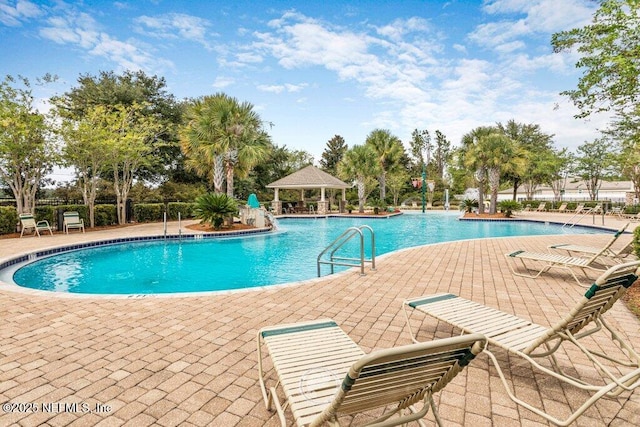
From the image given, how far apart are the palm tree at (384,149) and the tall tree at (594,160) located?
58.0ft

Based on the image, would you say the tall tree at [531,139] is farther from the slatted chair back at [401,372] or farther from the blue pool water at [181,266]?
the slatted chair back at [401,372]

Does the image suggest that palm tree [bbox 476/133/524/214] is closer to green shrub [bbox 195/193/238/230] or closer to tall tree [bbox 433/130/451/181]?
green shrub [bbox 195/193/238/230]

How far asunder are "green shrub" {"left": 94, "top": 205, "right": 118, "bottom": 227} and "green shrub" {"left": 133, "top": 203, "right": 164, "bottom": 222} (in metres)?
1.40

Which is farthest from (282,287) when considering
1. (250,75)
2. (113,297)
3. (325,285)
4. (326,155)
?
(326,155)

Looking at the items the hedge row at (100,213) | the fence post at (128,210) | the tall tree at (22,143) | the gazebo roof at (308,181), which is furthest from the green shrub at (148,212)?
the gazebo roof at (308,181)

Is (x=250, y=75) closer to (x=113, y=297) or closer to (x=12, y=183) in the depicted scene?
(x=12, y=183)

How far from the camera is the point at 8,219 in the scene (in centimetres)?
1323

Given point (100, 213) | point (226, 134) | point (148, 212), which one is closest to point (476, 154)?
point (226, 134)

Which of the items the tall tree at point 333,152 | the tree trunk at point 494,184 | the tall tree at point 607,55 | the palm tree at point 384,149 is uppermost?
the tall tree at point 333,152

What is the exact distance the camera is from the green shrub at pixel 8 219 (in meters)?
13.0

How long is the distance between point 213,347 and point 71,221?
47.7ft

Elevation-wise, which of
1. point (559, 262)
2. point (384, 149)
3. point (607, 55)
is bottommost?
point (559, 262)

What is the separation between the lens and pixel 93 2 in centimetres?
1370

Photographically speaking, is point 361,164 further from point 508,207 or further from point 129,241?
point 129,241
